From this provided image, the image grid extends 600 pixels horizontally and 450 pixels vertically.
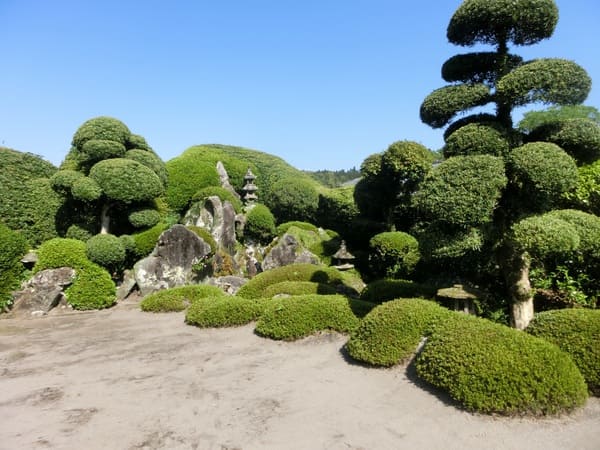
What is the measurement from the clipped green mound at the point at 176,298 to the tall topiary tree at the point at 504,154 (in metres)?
6.98

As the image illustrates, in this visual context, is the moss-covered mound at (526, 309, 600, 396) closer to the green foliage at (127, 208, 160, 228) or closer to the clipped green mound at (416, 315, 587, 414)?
the clipped green mound at (416, 315, 587, 414)

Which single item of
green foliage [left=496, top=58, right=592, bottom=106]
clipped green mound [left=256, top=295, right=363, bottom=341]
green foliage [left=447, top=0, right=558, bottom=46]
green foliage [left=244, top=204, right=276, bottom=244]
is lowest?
clipped green mound [left=256, top=295, right=363, bottom=341]

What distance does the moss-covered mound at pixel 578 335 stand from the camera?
422cm

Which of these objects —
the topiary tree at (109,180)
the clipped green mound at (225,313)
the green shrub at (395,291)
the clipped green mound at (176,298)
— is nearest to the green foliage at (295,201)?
the topiary tree at (109,180)

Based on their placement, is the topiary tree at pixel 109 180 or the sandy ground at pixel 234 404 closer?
the sandy ground at pixel 234 404

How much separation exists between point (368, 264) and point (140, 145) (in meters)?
10.5

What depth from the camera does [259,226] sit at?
1590 cm

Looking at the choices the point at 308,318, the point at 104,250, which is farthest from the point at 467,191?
the point at 104,250

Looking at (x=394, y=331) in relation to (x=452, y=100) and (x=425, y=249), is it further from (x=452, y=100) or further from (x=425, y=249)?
(x=452, y=100)

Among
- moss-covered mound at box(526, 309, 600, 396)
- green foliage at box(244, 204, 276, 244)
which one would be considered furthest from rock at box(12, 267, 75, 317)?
moss-covered mound at box(526, 309, 600, 396)

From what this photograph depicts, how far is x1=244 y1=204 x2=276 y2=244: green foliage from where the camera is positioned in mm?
15929

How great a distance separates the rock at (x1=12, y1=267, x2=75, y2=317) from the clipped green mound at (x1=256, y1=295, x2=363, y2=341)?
6.92 meters

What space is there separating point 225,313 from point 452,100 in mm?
6319

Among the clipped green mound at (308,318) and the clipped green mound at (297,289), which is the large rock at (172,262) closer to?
the clipped green mound at (297,289)
